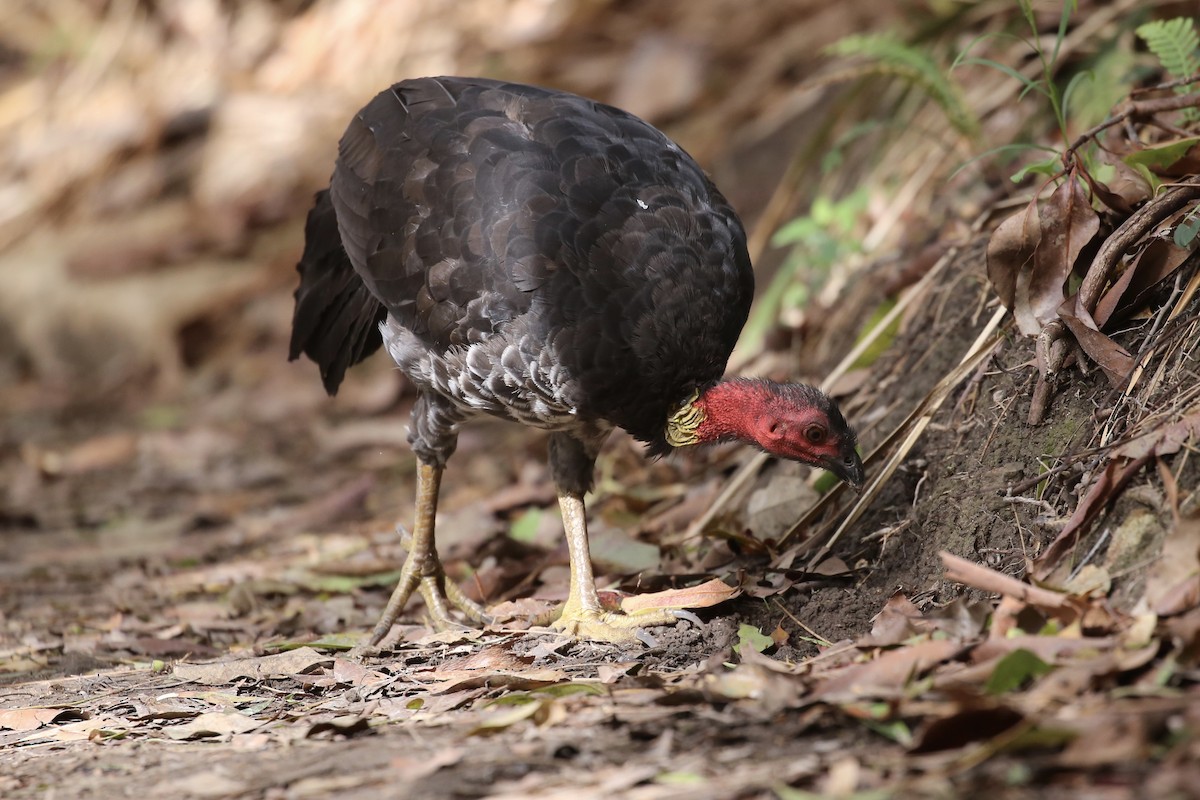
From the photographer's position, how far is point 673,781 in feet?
7.30

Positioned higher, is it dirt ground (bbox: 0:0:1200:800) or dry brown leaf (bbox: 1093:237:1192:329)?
dry brown leaf (bbox: 1093:237:1192:329)

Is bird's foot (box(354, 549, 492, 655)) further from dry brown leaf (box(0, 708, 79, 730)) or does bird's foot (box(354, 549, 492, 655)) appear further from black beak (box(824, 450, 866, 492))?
black beak (box(824, 450, 866, 492))

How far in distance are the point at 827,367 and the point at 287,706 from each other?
9.35ft

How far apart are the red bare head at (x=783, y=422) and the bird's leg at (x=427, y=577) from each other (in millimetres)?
1134

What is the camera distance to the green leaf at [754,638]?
342cm

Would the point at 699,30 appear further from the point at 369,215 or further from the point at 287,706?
the point at 287,706

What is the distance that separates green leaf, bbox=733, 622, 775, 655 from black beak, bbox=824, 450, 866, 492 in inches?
20.5

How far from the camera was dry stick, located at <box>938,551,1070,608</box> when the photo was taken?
8.68ft

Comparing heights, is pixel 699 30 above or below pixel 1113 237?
above

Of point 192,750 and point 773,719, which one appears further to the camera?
point 192,750

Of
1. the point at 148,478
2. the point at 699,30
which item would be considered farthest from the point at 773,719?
the point at 699,30

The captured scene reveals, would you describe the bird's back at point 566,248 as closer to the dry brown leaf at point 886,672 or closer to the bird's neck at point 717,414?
the bird's neck at point 717,414

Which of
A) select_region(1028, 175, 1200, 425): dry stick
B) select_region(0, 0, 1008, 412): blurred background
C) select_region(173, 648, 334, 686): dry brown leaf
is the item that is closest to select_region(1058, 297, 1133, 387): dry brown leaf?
select_region(1028, 175, 1200, 425): dry stick

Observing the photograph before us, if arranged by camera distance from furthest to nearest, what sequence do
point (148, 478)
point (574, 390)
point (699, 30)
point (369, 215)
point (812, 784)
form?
point (699, 30)
point (148, 478)
point (369, 215)
point (574, 390)
point (812, 784)
